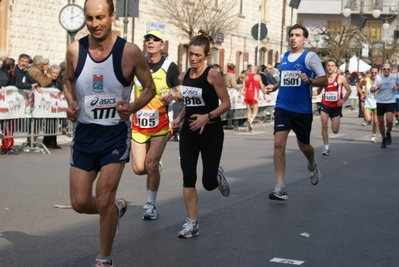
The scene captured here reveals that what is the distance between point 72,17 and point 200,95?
14914 mm

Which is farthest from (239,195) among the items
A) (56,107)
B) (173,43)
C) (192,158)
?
(173,43)

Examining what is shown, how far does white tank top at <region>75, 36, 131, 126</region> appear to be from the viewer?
6.27 meters

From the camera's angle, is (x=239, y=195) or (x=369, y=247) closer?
(x=369, y=247)

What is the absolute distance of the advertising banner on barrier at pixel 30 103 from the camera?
15453 millimetres

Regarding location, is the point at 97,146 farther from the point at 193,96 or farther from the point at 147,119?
the point at 147,119

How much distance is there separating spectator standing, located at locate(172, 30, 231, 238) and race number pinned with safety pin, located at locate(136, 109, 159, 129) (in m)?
0.80

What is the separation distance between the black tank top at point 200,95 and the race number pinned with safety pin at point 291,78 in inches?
107

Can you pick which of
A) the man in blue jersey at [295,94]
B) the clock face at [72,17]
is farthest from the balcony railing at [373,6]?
the man in blue jersey at [295,94]

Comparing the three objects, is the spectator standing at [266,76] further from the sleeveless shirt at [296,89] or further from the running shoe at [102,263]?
the running shoe at [102,263]

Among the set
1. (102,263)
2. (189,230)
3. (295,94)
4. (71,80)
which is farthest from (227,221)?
(71,80)

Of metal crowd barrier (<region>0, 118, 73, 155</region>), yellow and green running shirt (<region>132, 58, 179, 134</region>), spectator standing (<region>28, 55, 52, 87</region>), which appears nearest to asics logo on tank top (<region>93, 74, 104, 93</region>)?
yellow and green running shirt (<region>132, 58, 179, 134</region>)

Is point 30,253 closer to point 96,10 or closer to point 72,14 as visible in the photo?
point 96,10

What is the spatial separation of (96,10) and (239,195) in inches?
209

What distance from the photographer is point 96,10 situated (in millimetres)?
6164
